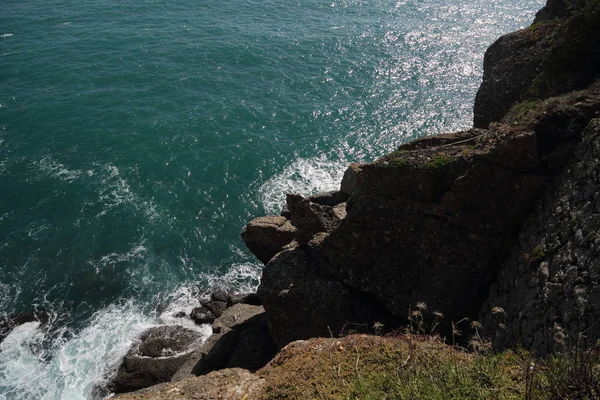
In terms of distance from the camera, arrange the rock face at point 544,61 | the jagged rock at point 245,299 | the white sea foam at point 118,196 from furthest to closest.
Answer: the white sea foam at point 118,196 < the jagged rock at point 245,299 < the rock face at point 544,61

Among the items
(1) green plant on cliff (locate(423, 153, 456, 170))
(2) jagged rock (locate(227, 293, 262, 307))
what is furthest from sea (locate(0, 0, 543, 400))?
(1) green plant on cliff (locate(423, 153, 456, 170))

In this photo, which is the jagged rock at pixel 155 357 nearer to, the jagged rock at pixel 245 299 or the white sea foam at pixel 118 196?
the jagged rock at pixel 245 299

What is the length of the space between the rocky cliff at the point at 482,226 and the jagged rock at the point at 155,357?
969 cm

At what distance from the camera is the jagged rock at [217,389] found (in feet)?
32.4

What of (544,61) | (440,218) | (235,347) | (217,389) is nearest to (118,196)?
(235,347)

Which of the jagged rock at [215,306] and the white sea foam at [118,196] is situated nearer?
the jagged rock at [215,306]

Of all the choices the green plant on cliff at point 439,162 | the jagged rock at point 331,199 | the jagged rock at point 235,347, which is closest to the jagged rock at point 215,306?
the jagged rock at point 235,347

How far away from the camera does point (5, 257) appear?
31.2 m

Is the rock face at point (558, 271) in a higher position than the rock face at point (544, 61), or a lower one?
lower

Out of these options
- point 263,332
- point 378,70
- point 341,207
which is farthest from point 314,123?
point 263,332

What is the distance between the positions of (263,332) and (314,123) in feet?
93.9

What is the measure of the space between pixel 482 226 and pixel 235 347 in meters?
13.6

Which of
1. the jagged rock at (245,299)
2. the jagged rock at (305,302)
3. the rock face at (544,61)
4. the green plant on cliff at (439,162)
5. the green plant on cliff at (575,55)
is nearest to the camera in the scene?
the green plant on cliff at (439,162)

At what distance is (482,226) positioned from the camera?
554 inches
